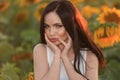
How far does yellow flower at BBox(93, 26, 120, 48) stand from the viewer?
6.04 m

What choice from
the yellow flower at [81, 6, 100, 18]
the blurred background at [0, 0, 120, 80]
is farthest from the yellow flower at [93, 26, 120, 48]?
the yellow flower at [81, 6, 100, 18]

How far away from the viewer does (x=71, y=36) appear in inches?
177

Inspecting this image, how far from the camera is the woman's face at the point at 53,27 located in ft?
14.3

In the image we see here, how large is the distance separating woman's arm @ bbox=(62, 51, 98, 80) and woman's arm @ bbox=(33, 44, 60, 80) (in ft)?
0.24

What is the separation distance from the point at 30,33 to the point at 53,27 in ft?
9.15

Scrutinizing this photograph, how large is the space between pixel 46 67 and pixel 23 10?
4545 mm

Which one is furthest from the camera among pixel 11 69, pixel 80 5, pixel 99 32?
pixel 80 5

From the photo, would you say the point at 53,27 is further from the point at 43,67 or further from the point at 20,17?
the point at 20,17

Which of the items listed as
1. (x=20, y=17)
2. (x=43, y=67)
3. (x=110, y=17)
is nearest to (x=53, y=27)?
(x=43, y=67)

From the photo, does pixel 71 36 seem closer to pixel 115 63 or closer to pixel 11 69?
pixel 11 69

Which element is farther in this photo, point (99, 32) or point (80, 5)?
point (80, 5)

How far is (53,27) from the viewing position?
4.36 metres

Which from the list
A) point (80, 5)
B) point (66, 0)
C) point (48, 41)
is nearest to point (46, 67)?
point (48, 41)

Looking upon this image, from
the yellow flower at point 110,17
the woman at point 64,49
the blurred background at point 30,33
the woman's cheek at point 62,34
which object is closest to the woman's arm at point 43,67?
the woman at point 64,49
